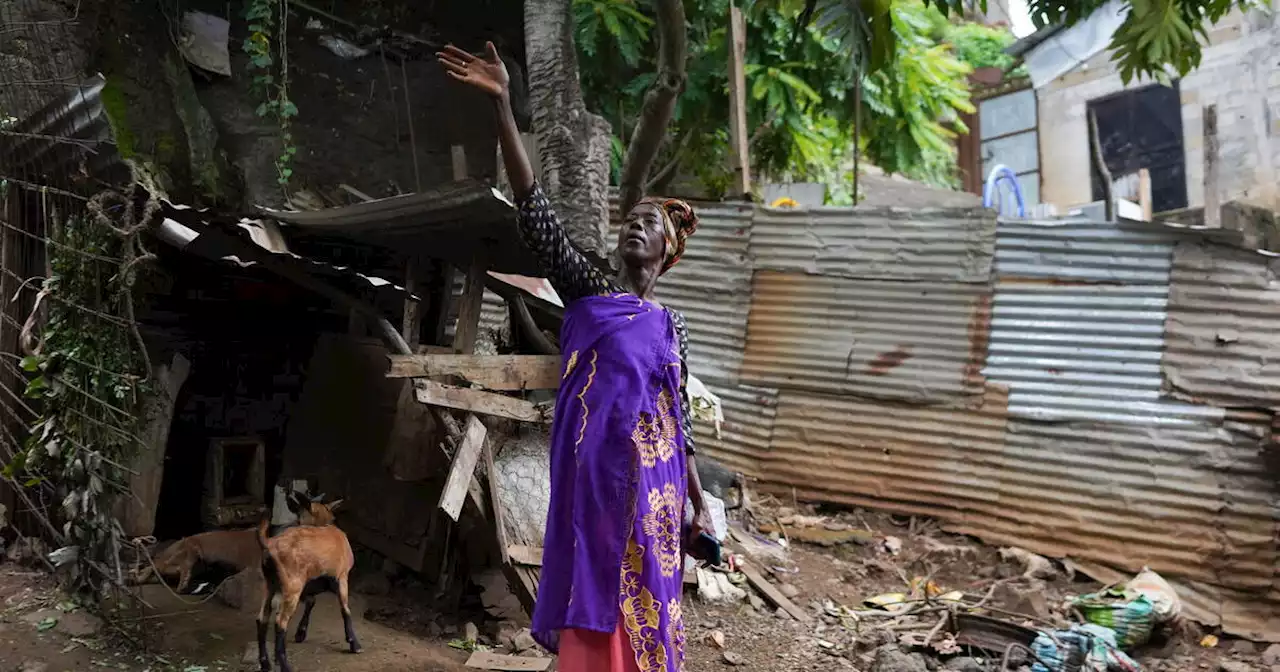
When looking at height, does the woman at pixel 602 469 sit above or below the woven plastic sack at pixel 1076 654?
above

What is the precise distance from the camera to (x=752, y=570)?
19.4ft

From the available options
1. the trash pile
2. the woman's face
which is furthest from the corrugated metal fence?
the woman's face

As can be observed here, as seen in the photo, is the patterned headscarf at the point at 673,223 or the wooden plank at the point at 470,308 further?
the wooden plank at the point at 470,308

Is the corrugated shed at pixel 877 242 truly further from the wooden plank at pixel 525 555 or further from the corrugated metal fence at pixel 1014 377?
the wooden plank at pixel 525 555

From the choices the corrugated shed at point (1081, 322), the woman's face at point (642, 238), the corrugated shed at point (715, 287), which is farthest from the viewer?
the corrugated shed at point (715, 287)

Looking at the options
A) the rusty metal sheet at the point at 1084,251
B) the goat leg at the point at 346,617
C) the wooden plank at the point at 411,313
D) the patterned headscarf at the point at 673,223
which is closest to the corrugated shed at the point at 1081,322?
the rusty metal sheet at the point at 1084,251

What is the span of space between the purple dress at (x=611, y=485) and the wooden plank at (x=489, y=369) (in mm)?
1632

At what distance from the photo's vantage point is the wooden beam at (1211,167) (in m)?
7.96

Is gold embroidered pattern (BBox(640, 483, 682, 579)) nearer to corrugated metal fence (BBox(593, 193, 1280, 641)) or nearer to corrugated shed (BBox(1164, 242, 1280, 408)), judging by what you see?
corrugated metal fence (BBox(593, 193, 1280, 641))

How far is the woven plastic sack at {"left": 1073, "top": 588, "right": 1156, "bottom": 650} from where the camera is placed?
547cm

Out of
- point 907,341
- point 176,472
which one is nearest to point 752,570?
point 907,341

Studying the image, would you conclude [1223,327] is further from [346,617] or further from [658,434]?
[346,617]

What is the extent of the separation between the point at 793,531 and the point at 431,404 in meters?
3.79

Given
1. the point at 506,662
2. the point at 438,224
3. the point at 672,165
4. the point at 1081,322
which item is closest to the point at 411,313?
the point at 438,224
